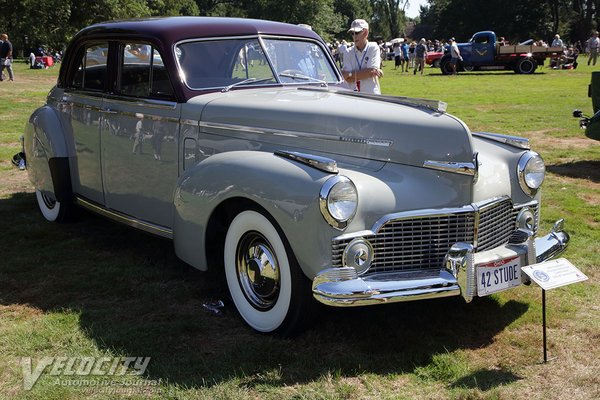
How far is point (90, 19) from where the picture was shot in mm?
29406

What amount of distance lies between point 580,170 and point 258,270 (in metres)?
5.77

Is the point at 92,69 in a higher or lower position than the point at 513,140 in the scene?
higher

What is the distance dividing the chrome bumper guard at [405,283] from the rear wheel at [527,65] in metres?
25.1

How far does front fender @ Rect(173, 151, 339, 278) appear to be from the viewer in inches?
125

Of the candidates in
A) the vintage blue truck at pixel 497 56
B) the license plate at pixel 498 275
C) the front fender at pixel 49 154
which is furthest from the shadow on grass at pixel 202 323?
the vintage blue truck at pixel 497 56

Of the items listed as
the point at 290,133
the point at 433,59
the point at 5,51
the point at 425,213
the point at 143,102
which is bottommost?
the point at 433,59

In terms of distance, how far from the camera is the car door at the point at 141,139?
4.39m

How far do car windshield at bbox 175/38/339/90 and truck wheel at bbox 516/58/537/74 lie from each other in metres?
24.0

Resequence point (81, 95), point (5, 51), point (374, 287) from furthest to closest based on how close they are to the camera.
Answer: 1. point (5, 51)
2. point (81, 95)
3. point (374, 287)

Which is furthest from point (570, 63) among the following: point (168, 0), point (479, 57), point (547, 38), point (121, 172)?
point (547, 38)

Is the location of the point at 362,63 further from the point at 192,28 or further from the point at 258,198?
the point at 258,198

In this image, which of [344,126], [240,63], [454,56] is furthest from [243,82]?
[454,56]

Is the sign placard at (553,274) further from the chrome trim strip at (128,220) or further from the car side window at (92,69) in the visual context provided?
the car side window at (92,69)

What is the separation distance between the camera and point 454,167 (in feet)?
11.4
